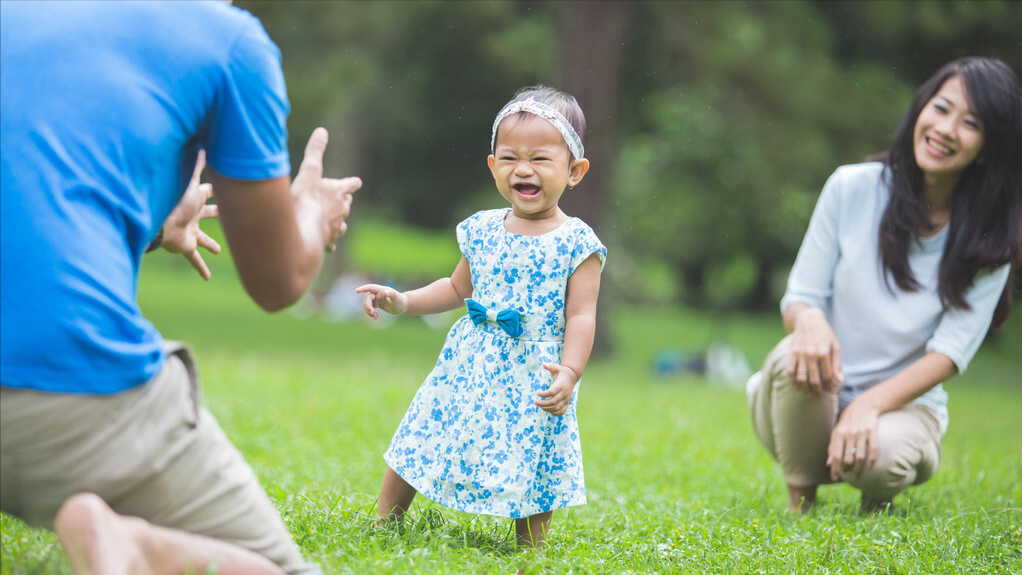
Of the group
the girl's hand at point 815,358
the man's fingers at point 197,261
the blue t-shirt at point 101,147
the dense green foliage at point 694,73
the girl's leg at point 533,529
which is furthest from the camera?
the dense green foliage at point 694,73

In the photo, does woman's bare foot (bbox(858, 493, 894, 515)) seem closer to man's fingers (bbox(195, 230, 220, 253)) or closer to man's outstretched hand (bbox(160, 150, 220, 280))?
man's fingers (bbox(195, 230, 220, 253))

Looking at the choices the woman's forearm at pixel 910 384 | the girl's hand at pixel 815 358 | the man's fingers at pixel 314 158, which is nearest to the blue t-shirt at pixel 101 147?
Result: the man's fingers at pixel 314 158

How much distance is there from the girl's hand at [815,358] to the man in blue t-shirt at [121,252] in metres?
2.17

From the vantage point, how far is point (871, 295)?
396 centimetres

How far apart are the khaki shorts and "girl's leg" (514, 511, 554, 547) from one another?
0.90 meters

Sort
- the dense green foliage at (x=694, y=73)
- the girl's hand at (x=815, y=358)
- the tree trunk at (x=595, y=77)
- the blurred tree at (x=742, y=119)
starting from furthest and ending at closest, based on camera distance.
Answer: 1. the blurred tree at (x=742, y=119)
2. the dense green foliage at (x=694, y=73)
3. the tree trunk at (x=595, y=77)
4. the girl's hand at (x=815, y=358)

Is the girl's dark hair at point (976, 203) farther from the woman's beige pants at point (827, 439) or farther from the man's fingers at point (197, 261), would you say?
the man's fingers at point (197, 261)

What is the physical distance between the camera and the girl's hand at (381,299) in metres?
2.79

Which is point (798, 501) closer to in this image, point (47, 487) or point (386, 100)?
point (47, 487)

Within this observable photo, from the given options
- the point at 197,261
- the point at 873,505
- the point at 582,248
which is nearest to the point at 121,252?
the point at 197,261

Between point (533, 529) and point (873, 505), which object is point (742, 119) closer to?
point (873, 505)

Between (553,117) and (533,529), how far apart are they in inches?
46.3

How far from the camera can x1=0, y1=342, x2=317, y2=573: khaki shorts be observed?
183cm

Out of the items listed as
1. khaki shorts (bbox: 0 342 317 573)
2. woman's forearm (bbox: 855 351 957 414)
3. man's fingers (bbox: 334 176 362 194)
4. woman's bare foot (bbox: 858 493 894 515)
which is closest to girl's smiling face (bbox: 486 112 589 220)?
man's fingers (bbox: 334 176 362 194)
